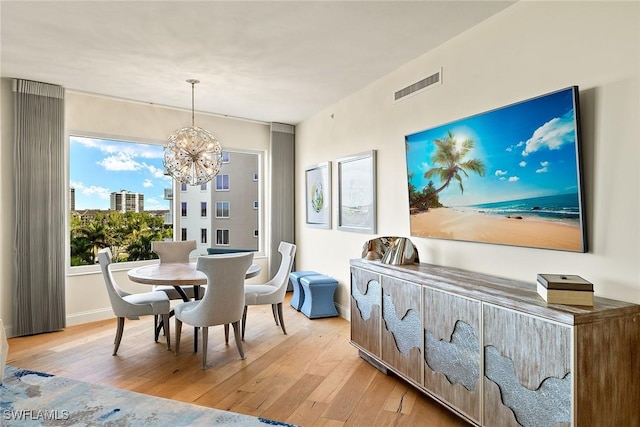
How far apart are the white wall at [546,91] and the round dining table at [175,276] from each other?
1.87m

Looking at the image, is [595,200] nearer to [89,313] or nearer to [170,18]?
[170,18]

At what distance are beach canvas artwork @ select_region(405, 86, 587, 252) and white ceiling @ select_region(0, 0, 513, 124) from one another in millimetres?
829

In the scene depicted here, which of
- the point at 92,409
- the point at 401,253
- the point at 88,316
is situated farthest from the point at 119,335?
the point at 401,253

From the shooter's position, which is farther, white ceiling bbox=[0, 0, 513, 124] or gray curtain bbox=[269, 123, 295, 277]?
gray curtain bbox=[269, 123, 295, 277]

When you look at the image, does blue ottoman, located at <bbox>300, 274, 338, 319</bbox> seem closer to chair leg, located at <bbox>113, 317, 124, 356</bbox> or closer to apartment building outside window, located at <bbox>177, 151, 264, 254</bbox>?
apartment building outside window, located at <bbox>177, 151, 264, 254</bbox>

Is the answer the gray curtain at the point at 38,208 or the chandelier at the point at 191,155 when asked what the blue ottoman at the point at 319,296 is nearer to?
the chandelier at the point at 191,155

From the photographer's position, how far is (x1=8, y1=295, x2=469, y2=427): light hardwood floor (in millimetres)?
2467

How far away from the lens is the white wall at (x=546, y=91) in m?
1.91

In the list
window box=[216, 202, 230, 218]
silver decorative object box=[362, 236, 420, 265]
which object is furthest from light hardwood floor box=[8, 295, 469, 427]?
window box=[216, 202, 230, 218]

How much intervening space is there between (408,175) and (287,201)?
9.55ft

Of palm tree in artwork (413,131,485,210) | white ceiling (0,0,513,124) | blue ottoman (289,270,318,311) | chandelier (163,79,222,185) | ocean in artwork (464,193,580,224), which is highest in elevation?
white ceiling (0,0,513,124)

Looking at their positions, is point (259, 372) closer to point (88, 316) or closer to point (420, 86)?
point (88, 316)

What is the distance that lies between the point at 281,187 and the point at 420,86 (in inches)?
120

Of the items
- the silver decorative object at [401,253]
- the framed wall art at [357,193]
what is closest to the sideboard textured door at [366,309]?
the silver decorative object at [401,253]
